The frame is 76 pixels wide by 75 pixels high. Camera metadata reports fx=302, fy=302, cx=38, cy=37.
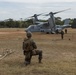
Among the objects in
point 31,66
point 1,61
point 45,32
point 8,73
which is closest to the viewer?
point 8,73

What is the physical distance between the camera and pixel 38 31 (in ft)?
213

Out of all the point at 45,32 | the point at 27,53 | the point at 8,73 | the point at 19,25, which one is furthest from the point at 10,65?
the point at 19,25

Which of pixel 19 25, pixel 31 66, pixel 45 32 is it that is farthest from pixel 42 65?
pixel 19 25

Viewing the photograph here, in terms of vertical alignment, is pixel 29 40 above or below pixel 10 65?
above

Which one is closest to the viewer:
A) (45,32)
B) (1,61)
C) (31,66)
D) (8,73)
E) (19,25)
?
(8,73)

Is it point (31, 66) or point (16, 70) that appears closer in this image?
point (16, 70)

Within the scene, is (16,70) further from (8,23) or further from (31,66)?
(8,23)

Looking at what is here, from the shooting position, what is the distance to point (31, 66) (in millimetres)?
13141

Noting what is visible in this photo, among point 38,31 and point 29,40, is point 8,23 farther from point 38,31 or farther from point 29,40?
point 29,40

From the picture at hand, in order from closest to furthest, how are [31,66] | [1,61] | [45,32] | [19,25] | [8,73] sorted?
[8,73], [31,66], [1,61], [45,32], [19,25]

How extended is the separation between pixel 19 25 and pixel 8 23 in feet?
21.0

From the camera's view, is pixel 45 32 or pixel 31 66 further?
pixel 45 32

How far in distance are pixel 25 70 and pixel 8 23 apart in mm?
140316

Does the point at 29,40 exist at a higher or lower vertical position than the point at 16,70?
higher
